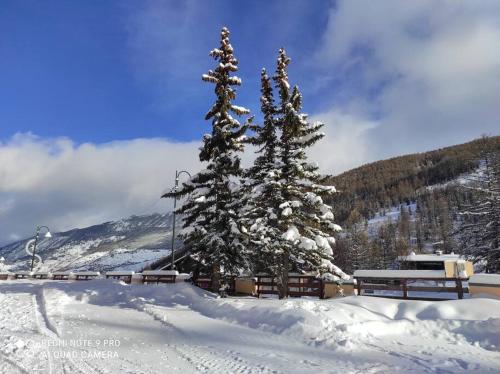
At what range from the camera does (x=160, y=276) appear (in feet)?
82.5

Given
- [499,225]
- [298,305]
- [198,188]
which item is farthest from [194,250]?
[499,225]

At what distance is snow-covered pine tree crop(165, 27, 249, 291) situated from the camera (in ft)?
62.5

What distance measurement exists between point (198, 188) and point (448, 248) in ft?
377

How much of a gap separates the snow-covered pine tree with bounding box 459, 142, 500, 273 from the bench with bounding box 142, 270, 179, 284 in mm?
21542

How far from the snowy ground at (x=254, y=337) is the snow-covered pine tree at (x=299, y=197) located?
305cm

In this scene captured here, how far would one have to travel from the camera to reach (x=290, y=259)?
1895 centimetres

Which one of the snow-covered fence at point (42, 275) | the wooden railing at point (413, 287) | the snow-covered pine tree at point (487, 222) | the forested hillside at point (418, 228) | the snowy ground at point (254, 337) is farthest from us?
the snow-covered fence at point (42, 275)

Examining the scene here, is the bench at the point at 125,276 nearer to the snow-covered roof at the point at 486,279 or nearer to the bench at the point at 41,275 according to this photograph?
the bench at the point at 41,275

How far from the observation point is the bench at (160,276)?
24.7m

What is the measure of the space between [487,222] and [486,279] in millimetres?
16461

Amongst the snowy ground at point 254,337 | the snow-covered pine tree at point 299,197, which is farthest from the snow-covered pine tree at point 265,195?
the snowy ground at point 254,337

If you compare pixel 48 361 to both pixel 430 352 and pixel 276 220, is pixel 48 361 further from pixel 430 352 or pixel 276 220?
pixel 276 220

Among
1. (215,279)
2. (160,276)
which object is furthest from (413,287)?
(160,276)

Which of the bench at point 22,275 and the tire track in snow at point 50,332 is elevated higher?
the bench at point 22,275
